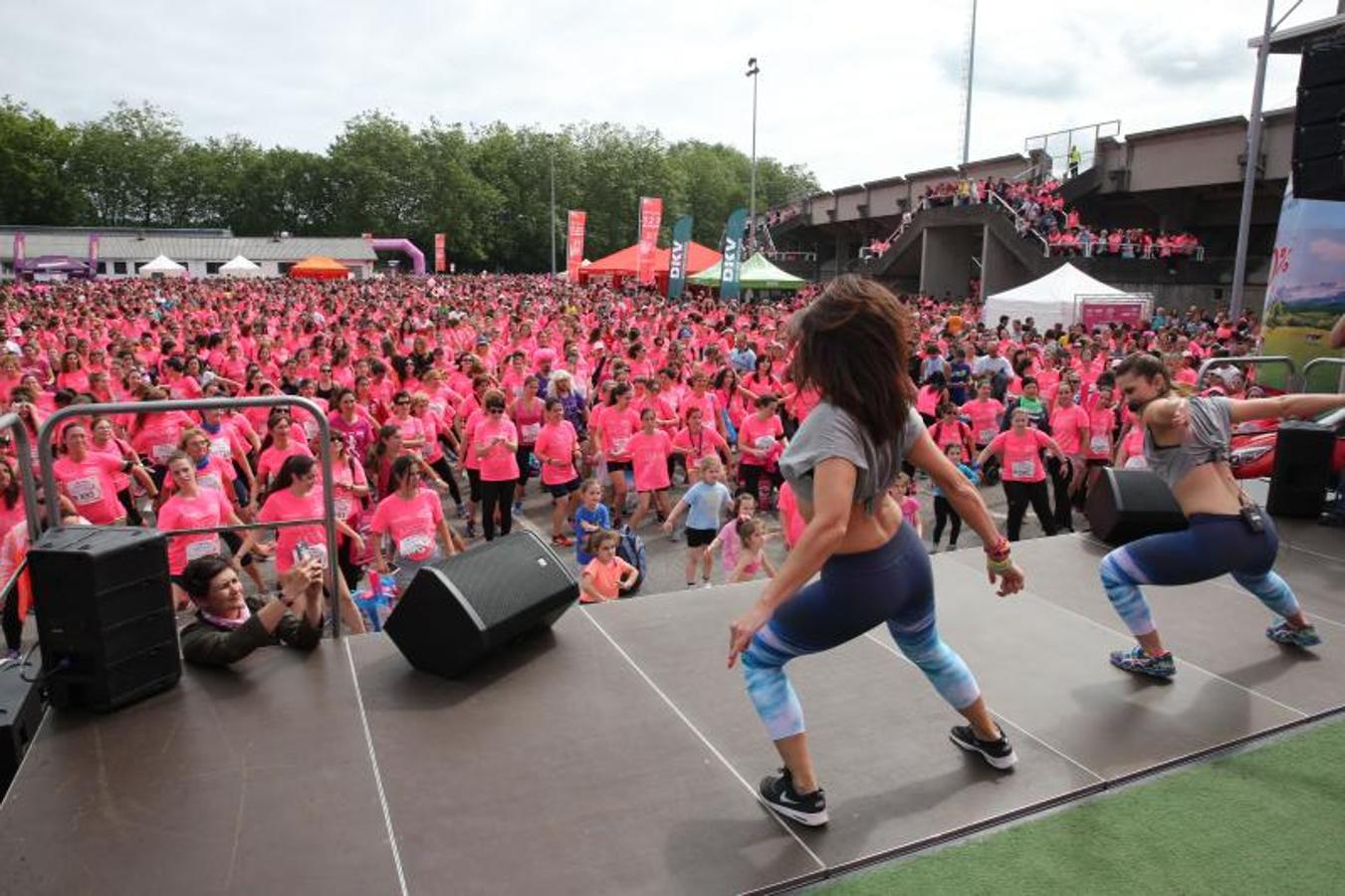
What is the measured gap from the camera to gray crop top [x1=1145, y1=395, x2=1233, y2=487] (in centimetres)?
394

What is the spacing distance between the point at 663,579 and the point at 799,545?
5.55m

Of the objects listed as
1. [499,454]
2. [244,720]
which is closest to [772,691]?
[244,720]

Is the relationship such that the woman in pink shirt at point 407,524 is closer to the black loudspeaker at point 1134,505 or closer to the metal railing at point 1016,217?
the black loudspeaker at point 1134,505

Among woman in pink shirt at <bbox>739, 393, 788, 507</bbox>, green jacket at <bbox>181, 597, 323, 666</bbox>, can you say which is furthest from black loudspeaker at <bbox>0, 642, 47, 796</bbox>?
woman in pink shirt at <bbox>739, 393, 788, 507</bbox>

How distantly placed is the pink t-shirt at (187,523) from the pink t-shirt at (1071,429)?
7.84 meters

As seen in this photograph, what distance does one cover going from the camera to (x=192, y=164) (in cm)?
8694

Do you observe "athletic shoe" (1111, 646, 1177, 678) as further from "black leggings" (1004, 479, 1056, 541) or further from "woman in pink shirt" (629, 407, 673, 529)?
"woman in pink shirt" (629, 407, 673, 529)

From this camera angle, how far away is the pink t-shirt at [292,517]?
592cm

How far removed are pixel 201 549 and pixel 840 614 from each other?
199 inches

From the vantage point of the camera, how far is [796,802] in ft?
10.1

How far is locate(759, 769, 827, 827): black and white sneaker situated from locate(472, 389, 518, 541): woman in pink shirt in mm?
5735

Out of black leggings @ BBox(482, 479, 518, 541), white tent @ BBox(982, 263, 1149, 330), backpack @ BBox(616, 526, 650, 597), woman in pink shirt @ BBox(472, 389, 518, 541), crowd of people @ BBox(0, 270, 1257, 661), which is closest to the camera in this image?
crowd of people @ BBox(0, 270, 1257, 661)

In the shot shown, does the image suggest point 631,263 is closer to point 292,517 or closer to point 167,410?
point 292,517

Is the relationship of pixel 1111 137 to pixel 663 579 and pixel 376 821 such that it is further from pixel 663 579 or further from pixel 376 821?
pixel 376 821
